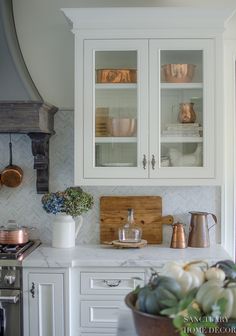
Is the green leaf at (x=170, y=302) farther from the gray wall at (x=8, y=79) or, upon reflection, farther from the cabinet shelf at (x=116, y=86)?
the gray wall at (x=8, y=79)

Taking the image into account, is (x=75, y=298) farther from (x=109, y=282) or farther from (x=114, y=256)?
(x=114, y=256)

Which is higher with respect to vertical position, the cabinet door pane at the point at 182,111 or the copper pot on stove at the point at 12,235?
the cabinet door pane at the point at 182,111

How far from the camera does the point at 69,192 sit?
9.45 ft

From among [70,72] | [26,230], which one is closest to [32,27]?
[70,72]

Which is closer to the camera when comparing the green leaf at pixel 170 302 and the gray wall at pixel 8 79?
the green leaf at pixel 170 302

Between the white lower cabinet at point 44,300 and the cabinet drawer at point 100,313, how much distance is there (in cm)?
10

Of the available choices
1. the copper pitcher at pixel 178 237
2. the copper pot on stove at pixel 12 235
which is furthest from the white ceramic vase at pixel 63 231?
the copper pitcher at pixel 178 237

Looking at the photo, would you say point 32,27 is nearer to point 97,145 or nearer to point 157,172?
point 97,145

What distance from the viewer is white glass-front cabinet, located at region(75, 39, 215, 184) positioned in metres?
2.74

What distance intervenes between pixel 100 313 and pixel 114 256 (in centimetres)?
32

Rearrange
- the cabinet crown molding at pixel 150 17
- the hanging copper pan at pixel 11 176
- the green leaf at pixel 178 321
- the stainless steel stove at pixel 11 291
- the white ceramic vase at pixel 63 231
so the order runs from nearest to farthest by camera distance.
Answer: the green leaf at pixel 178 321, the stainless steel stove at pixel 11 291, the cabinet crown molding at pixel 150 17, the white ceramic vase at pixel 63 231, the hanging copper pan at pixel 11 176

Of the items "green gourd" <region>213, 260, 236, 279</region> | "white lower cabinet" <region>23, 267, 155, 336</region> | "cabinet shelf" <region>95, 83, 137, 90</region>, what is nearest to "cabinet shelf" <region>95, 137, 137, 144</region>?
"cabinet shelf" <region>95, 83, 137, 90</region>

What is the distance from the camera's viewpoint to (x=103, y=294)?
260 cm

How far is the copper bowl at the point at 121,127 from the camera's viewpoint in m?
2.78
